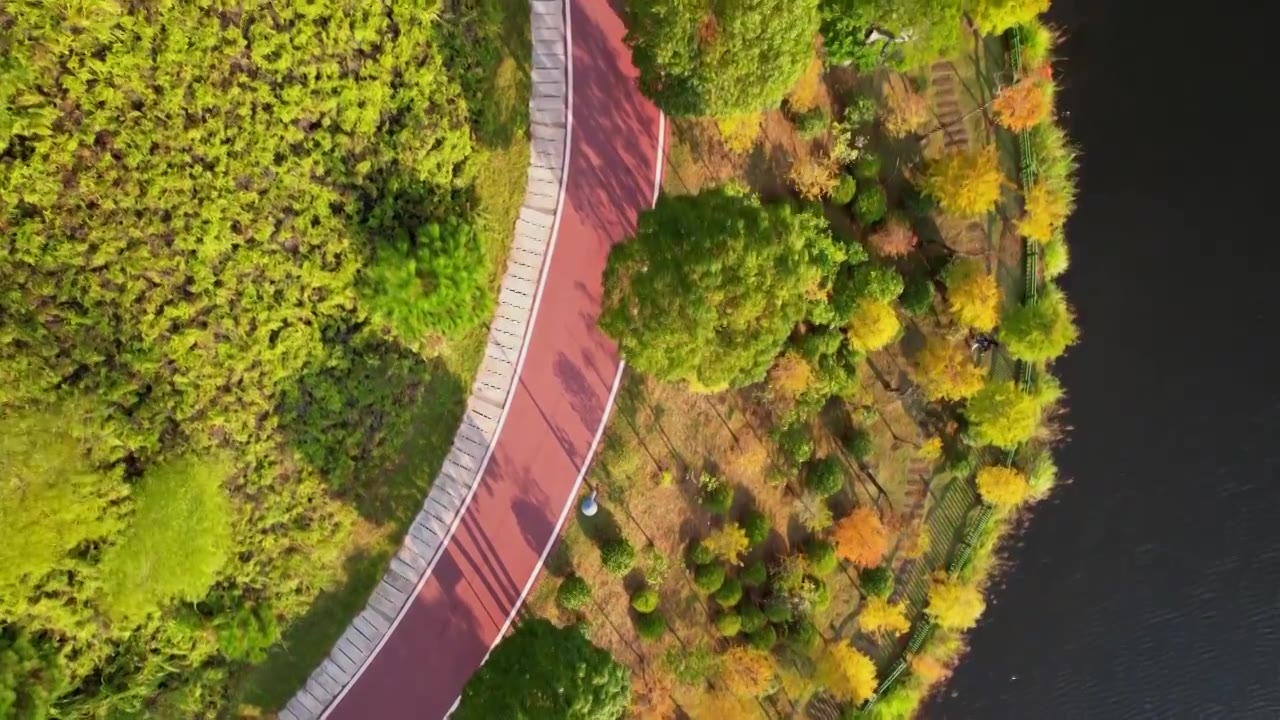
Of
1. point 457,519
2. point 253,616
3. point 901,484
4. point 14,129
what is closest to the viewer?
point 14,129

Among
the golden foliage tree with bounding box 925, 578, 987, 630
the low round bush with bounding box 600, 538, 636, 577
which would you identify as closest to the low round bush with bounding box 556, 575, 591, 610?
the low round bush with bounding box 600, 538, 636, 577

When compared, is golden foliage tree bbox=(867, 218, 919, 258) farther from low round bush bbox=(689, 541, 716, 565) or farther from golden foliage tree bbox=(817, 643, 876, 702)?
golden foliage tree bbox=(817, 643, 876, 702)

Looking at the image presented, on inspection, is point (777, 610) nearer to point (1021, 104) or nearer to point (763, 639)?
point (763, 639)

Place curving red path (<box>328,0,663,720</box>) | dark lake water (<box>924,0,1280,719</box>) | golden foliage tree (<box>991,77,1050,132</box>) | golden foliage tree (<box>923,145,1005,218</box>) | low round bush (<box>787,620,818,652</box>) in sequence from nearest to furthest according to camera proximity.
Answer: curving red path (<box>328,0,663,720</box>) < golden foliage tree (<box>923,145,1005,218</box>) < low round bush (<box>787,620,818,652</box>) < golden foliage tree (<box>991,77,1050,132</box>) < dark lake water (<box>924,0,1280,719</box>)

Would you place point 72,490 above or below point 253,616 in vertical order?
above

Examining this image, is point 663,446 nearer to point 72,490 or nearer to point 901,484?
point 901,484

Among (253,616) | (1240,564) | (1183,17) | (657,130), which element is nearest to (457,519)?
(253,616)
